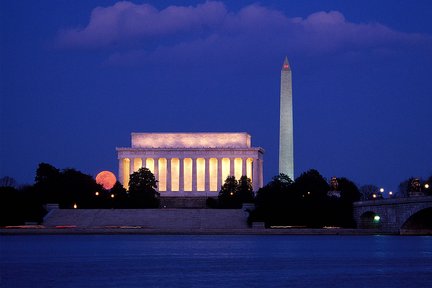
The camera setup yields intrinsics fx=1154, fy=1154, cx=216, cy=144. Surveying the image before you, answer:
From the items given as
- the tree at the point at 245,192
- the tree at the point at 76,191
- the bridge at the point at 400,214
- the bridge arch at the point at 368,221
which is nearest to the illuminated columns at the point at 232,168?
the tree at the point at 245,192

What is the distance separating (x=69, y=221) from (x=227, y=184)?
1320 inches

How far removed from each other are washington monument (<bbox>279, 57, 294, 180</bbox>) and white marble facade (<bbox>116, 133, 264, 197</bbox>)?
25.7 m

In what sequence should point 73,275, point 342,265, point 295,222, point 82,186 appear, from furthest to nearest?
point 82,186
point 295,222
point 342,265
point 73,275

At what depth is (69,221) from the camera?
137250 mm

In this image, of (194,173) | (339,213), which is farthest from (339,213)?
(194,173)

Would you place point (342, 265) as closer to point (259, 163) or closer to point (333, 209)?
point (333, 209)

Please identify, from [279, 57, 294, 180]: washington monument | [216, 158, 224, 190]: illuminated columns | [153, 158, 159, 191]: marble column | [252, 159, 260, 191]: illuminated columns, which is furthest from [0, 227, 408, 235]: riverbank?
[252, 159, 260, 191]: illuminated columns

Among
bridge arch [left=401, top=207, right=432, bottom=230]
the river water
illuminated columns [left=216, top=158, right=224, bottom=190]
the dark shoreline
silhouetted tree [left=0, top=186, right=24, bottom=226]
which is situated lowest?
the river water

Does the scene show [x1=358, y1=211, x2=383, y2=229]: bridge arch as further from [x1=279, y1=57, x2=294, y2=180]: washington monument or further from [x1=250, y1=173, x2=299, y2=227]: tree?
[x1=279, y1=57, x2=294, y2=180]: washington monument

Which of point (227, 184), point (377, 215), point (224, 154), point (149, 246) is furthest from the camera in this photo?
point (224, 154)

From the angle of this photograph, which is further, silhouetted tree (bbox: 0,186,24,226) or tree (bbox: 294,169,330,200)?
tree (bbox: 294,169,330,200)

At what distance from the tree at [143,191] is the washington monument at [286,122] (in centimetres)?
1876

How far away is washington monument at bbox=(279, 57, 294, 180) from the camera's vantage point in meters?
160

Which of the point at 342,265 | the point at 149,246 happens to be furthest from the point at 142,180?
the point at 342,265
